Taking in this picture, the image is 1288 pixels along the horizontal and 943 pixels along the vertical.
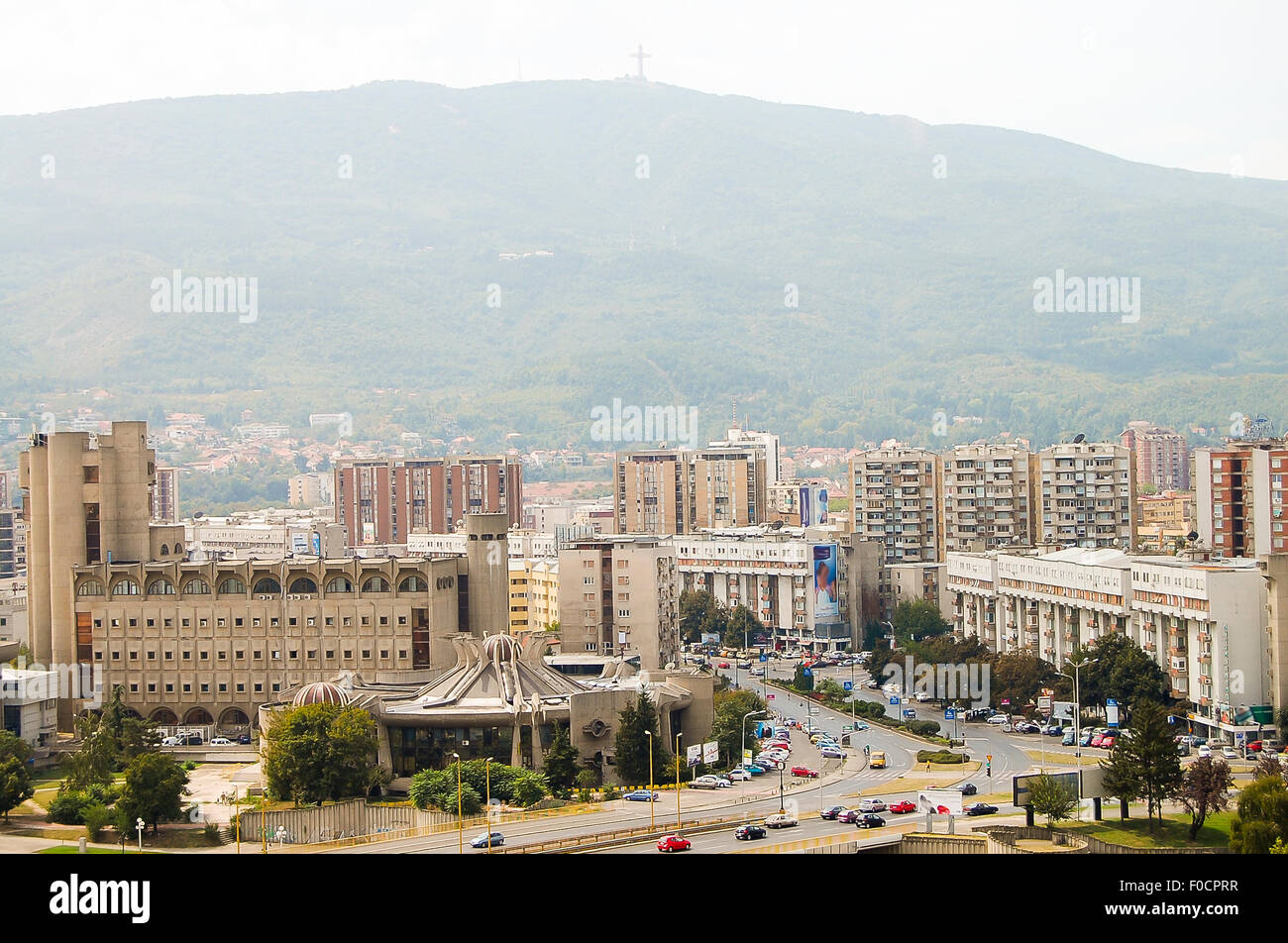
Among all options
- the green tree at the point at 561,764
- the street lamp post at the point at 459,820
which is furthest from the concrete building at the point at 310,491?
the street lamp post at the point at 459,820

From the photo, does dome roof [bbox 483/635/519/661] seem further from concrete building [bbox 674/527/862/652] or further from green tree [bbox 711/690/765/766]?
concrete building [bbox 674/527/862/652]

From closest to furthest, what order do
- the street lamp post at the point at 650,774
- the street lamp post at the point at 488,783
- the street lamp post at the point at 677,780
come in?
the street lamp post at the point at 677,780 < the street lamp post at the point at 650,774 < the street lamp post at the point at 488,783

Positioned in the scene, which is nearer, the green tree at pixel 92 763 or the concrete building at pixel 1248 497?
the green tree at pixel 92 763

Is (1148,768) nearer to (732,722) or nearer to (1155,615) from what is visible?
(732,722)

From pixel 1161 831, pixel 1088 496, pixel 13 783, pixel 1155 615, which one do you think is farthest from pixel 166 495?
pixel 1161 831

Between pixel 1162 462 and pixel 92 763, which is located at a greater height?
pixel 1162 462

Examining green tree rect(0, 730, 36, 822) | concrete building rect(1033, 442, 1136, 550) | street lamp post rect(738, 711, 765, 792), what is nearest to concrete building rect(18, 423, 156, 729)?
green tree rect(0, 730, 36, 822)

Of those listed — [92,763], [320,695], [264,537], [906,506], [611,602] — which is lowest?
[92,763]

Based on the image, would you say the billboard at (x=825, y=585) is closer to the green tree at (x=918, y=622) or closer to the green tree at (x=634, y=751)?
the green tree at (x=918, y=622)
